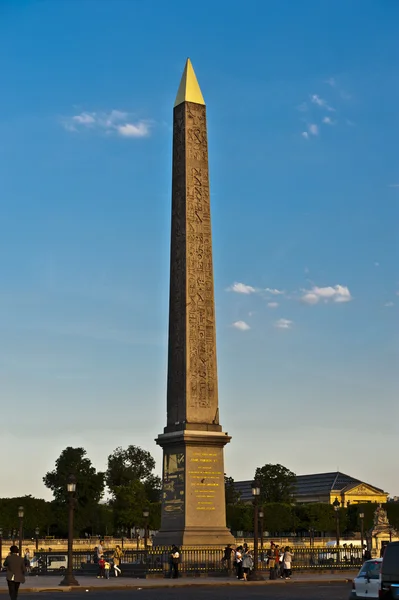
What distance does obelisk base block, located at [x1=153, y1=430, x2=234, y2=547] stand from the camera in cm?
3672

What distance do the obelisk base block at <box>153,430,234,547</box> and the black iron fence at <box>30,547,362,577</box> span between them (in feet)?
1.67

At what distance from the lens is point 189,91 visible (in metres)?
40.8

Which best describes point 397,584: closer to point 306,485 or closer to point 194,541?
point 194,541

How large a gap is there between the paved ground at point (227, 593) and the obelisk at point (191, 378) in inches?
171

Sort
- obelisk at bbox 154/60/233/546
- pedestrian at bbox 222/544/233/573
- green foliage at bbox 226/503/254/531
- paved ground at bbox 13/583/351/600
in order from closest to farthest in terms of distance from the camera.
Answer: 1. paved ground at bbox 13/583/351/600
2. pedestrian at bbox 222/544/233/573
3. obelisk at bbox 154/60/233/546
4. green foliage at bbox 226/503/254/531

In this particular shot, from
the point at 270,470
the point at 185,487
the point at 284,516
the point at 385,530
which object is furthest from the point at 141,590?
the point at 270,470

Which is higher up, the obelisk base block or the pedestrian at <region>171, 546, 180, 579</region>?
the obelisk base block

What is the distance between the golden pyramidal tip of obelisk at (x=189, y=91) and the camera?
40594 mm

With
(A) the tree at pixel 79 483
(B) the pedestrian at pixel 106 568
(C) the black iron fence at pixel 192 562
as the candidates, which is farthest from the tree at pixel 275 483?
(B) the pedestrian at pixel 106 568

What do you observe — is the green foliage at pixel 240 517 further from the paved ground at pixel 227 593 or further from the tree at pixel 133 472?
the paved ground at pixel 227 593

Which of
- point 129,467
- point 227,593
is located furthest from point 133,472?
point 227,593

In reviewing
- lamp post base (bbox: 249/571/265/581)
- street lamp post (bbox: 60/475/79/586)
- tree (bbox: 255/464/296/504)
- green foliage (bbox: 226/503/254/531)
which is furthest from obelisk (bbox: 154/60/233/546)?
tree (bbox: 255/464/296/504)

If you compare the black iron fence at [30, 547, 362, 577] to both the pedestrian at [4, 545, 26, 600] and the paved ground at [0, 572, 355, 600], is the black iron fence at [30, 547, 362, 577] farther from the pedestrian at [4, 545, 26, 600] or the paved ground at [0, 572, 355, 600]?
the pedestrian at [4, 545, 26, 600]

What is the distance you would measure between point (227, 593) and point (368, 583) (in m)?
6.67
